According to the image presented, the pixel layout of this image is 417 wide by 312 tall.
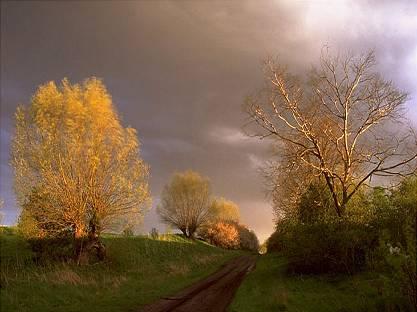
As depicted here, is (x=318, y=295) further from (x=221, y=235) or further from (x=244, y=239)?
(x=244, y=239)

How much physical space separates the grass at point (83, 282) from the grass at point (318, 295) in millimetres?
4139

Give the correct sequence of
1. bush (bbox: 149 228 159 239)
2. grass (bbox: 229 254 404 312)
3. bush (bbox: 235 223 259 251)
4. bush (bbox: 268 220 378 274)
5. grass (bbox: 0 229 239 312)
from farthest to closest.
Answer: bush (bbox: 235 223 259 251)
bush (bbox: 149 228 159 239)
bush (bbox: 268 220 378 274)
grass (bbox: 0 229 239 312)
grass (bbox: 229 254 404 312)

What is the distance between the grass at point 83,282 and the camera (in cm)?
1520

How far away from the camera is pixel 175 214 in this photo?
229ft

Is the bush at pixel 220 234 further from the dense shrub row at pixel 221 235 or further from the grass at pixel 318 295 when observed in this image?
the grass at pixel 318 295

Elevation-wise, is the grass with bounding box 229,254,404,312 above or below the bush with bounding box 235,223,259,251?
below

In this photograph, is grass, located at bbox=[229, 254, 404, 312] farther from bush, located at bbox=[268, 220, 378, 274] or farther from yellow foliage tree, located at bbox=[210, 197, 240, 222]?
yellow foliage tree, located at bbox=[210, 197, 240, 222]

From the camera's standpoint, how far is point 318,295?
58.2ft

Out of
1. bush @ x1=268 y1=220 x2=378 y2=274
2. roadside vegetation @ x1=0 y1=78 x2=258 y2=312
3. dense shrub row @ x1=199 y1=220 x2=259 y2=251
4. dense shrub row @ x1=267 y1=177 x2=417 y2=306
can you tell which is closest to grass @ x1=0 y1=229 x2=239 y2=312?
roadside vegetation @ x1=0 y1=78 x2=258 y2=312

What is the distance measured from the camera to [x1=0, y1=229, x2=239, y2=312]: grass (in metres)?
15.2

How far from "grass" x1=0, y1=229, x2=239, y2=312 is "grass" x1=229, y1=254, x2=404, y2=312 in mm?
4139

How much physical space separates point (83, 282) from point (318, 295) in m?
11.4

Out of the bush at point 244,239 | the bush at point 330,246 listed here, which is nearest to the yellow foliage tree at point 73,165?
the bush at point 330,246

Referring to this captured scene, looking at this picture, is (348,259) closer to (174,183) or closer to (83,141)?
(83,141)
